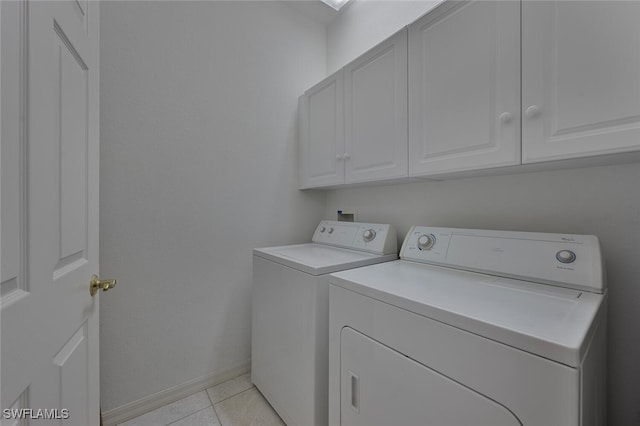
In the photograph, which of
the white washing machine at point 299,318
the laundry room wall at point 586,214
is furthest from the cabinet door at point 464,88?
the white washing machine at point 299,318

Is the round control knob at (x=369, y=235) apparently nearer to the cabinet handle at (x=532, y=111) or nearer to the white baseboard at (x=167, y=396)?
the cabinet handle at (x=532, y=111)

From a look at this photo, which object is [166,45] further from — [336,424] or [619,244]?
[619,244]

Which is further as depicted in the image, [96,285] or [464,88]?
[464,88]

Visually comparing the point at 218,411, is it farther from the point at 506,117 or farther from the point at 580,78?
the point at 580,78

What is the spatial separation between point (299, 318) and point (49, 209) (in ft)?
3.29

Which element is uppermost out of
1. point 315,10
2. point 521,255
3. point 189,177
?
point 315,10

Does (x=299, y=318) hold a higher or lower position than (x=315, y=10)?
lower

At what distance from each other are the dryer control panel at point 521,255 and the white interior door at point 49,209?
1.39 m

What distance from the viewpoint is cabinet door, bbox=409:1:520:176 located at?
1.00 meters

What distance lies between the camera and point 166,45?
1.57 metres

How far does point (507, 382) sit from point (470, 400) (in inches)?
4.8

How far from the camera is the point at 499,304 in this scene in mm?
781

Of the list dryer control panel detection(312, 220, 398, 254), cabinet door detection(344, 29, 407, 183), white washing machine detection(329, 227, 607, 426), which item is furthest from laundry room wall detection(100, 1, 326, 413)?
white washing machine detection(329, 227, 607, 426)

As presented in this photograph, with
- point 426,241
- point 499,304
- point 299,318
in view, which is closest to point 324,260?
point 299,318
